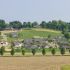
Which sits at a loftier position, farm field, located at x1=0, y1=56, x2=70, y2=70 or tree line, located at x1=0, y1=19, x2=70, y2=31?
tree line, located at x1=0, y1=19, x2=70, y2=31

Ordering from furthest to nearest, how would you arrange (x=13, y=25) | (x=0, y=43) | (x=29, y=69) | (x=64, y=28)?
1. (x=13, y=25)
2. (x=64, y=28)
3. (x=0, y=43)
4. (x=29, y=69)

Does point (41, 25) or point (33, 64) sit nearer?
point (33, 64)

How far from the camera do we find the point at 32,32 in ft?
456

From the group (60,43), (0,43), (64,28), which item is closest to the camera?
(0,43)

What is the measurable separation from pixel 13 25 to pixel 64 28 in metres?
23.1

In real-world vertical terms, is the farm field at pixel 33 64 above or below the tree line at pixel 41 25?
below

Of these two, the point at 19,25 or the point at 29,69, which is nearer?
the point at 29,69

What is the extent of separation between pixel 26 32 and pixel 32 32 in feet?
8.80

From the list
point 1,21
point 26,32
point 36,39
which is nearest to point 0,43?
point 36,39

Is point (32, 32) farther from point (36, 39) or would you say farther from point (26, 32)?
point (36, 39)

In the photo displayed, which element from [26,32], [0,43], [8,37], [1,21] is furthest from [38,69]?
[1,21]

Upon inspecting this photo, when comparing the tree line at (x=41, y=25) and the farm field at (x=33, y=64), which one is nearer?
the farm field at (x=33, y=64)

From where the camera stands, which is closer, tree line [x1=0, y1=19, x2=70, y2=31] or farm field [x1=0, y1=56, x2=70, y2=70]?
farm field [x1=0, y1=56, x2=70, y2=70]

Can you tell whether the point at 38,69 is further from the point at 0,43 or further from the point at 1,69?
the point at 0,43
